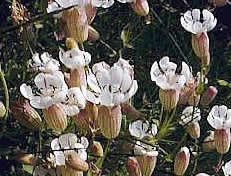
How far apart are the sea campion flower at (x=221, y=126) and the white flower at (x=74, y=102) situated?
284mm

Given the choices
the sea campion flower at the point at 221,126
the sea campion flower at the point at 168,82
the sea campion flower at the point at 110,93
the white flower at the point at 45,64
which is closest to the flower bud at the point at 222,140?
the sea campion flower at the point at 221,126

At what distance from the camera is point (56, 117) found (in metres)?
1.22

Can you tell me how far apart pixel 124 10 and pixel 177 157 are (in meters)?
0.79

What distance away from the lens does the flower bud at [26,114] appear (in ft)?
4.27

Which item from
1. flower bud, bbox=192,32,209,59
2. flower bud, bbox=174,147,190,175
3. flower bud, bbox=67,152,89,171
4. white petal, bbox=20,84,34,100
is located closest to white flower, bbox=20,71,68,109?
white petal, bbox=20,84,34,100

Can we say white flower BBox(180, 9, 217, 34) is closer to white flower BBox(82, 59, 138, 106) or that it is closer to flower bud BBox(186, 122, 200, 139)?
flower bud BBox(186, 122, 200, 139)

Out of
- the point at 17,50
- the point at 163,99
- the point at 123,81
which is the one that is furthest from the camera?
the point at 17,50

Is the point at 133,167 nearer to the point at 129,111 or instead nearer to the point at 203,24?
the point at 129,111

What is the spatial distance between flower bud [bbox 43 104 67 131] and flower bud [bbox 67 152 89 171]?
0.06 m

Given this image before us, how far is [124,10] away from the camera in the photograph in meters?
2.03

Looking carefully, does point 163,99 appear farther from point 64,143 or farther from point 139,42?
point 139,42

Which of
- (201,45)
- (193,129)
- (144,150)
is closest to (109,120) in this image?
(144,150)

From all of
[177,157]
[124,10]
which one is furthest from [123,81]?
[124,10]

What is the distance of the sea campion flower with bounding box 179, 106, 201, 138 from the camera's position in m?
1.41
